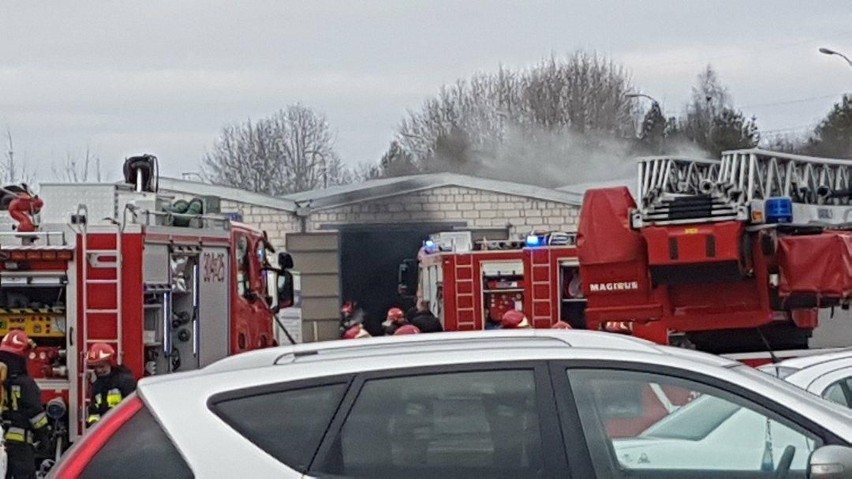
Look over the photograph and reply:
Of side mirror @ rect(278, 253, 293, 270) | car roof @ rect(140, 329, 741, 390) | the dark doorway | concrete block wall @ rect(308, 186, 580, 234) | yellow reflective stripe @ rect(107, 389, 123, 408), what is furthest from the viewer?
Result: concrete block wall @ rect(308, 186, 580, 234)

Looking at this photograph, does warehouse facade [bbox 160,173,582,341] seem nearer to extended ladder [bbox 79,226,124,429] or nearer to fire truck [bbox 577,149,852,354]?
fire truck [bbox 577,149,852,354]

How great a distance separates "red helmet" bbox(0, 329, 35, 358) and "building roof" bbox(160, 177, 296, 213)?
19107 mm

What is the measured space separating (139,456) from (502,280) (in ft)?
59.8

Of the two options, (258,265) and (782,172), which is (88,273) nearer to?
(258,265)

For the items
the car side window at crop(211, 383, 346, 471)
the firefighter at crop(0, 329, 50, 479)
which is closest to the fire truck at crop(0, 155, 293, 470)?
the firefighter at crop(0, 329, 50, 479)

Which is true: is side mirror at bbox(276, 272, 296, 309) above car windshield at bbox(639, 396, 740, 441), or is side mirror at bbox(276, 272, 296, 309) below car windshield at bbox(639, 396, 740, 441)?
above

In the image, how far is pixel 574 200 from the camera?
30.2 m

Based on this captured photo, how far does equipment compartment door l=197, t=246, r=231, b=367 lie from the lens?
12.5 meters

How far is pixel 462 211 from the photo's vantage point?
1186 inches

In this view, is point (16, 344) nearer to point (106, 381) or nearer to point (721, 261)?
point (106, 381)

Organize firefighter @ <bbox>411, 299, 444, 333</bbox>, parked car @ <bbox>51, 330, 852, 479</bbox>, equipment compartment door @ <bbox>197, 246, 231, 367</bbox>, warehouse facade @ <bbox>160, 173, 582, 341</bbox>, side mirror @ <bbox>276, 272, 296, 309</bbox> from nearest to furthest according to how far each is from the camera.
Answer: parked car @ <bbox>51, 330, 852, 479</bbox> → equipment compartment door @ <bbox>197, 246, 231, 367</bbox> → side mirror @ <bbox>276, 272, 296, 309</bbox> → firefighter @ <bbox>411, 299, 444, 333</bbox> → warehouse facade @ <bbox>160, 173, 582, 341</bbox>

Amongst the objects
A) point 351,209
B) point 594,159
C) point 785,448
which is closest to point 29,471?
point 785,448

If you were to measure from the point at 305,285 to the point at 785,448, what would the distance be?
22.6 metres

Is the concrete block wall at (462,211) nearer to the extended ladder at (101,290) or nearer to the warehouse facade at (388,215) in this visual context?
the warehouse facade at (388,215)
